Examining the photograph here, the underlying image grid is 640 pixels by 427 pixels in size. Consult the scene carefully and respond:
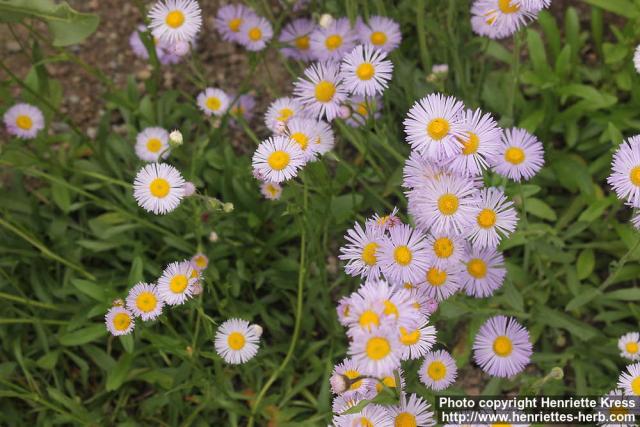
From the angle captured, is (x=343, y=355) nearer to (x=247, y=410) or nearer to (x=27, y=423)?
(x=247, y=410)

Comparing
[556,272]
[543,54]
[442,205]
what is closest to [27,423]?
[442,205]

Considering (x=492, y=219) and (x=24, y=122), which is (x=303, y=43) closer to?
(x=24, y=122)

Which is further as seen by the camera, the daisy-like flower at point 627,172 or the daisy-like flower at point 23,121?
the daisy-like flower at point 23,121

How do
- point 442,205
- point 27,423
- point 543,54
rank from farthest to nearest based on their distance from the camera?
point 543,54 → point 27,423 → point 442,205

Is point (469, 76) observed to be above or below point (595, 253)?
above

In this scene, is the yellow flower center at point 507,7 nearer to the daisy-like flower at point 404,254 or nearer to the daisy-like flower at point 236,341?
the daisy-like flower at point 404,254

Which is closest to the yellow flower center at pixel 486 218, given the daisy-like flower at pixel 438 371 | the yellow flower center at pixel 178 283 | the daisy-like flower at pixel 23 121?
the daisy-like flower at pixel 438 371

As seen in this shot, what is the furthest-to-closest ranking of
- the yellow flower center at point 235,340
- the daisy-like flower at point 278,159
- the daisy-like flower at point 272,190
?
the daisy-like flower at point 272,190, the yellow flower center at point 235,340, the daisy-like flower at point 278,159

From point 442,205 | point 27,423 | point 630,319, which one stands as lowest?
point 27,423
